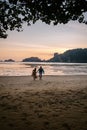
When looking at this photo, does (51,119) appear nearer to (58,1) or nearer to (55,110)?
(55,110)

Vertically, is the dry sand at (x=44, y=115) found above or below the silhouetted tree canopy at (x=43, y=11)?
below

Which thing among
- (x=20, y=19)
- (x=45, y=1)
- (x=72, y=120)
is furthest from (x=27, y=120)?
(x=20, y=19)

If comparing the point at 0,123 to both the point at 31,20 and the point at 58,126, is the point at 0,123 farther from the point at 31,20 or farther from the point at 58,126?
the point at 31,20

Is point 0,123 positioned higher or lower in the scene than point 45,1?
lower

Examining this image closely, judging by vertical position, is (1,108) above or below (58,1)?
below

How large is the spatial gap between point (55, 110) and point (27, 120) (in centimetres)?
185

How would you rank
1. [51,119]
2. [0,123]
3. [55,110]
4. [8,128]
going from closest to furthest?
1. [8,128]
2. [0,123]
3. [51,119]
4. [55,110]

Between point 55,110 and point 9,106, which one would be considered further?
point 9,106

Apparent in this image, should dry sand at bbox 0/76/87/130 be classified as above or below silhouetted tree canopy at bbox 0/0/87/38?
below

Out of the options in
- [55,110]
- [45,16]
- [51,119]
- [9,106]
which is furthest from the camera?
[45,16]

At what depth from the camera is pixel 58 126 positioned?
273 inches

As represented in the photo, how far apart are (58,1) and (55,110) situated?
5.10 m

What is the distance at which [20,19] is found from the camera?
1205 cm

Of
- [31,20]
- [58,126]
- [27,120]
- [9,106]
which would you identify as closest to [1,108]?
[9,106]
